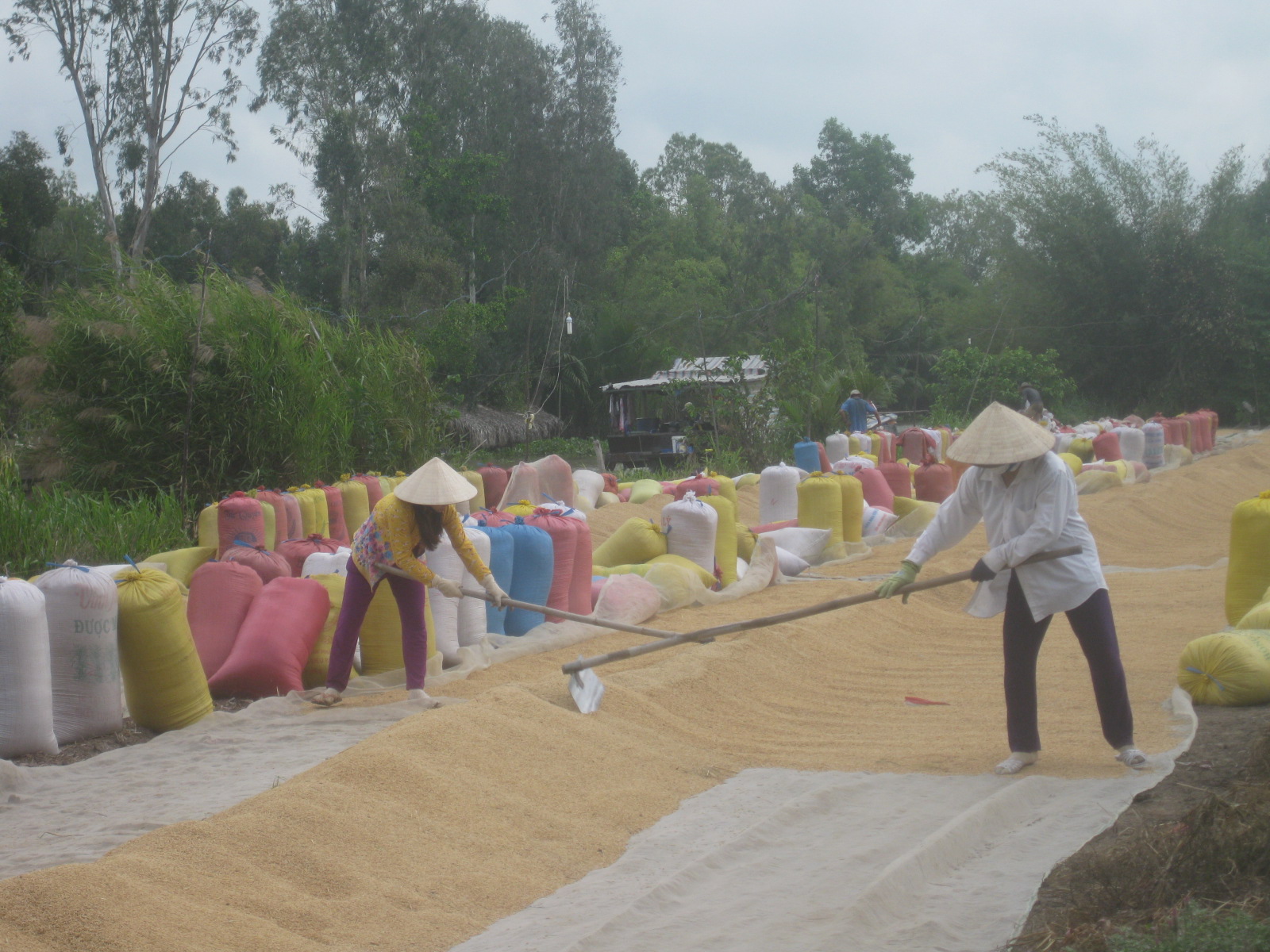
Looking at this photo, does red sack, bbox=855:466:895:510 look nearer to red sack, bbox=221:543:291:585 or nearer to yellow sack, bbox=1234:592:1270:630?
yellow sack, bbox=1234:592:1270:630

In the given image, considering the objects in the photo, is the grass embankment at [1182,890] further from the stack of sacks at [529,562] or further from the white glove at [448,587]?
the stack of sacks at [529,562]

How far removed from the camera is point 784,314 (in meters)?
31.7

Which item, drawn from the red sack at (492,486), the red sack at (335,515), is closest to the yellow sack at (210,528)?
the red sack at (335,515)

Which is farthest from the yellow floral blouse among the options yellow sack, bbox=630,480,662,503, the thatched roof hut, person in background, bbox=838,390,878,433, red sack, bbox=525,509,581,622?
the thatched roof hut

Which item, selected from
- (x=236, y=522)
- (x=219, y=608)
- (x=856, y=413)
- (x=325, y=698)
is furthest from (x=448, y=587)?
(x=856, y=413)

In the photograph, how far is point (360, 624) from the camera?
16.8 feet

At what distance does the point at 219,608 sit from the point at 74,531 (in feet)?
8.19

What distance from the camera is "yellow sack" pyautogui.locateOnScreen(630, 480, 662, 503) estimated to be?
1180cm

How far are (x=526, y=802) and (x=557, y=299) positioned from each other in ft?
80.7

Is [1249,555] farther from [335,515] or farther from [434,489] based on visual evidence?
[335,515]

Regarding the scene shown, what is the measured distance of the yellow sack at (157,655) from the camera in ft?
15.2

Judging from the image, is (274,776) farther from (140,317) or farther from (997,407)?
(140,317)

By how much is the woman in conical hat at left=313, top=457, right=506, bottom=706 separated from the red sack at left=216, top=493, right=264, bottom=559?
5.57 ft

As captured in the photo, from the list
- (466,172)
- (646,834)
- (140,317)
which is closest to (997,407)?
(646,834)
